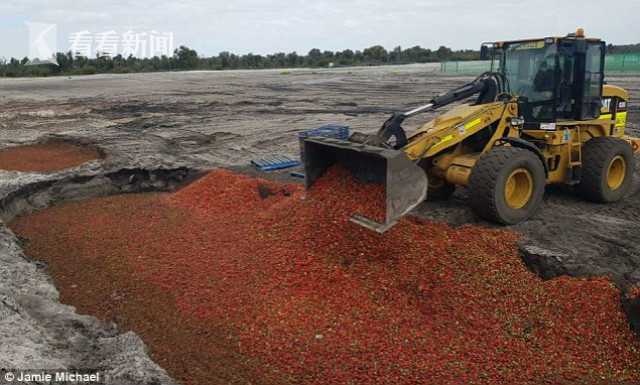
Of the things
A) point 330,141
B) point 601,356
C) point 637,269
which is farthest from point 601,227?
point 330,141

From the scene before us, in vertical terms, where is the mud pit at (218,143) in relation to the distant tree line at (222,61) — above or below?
below

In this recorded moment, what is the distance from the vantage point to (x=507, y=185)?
699 centimetres

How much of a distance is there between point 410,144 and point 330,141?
1.34 metres

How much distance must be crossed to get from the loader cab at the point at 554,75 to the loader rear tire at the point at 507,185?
104 centimetres

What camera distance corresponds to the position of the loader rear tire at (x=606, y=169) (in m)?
7.96

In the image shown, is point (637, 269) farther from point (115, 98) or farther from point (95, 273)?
point (115, 98)

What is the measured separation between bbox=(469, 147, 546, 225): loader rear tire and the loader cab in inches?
40.9

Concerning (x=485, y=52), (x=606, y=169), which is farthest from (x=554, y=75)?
(x=606, y=169)

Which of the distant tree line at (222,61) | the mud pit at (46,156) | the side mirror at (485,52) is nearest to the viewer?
the side mirror at (485,52)

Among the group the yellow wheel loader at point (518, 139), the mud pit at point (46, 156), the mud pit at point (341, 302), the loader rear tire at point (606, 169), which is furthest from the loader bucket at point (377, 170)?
the mud pit at point (46, 156)

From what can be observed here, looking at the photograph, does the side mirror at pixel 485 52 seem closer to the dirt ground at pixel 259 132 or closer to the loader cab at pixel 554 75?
the loader cab at pixel 554 75

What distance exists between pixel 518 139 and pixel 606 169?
1757 mm

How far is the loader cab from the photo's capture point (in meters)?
7.59

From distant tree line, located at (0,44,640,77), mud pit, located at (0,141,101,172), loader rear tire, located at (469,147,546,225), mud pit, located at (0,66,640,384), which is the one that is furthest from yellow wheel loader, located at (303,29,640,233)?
distant tree line, located at (0,44,640,77)
